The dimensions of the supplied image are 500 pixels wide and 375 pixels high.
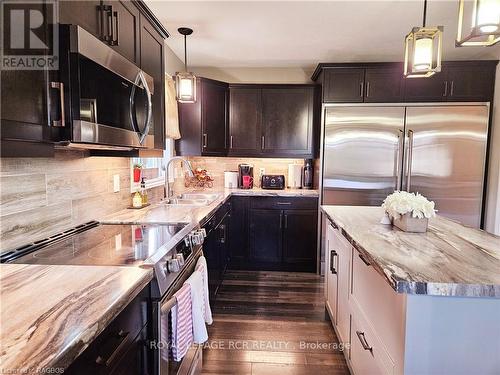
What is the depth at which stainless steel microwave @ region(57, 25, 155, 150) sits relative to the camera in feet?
3.79

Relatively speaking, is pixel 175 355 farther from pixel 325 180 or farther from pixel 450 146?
pixel 450 146

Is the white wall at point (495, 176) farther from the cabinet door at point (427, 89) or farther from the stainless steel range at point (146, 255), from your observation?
the stainless steel range at point (146, 255)

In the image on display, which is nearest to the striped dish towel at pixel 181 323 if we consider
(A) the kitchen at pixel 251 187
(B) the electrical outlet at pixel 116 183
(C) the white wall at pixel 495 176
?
(A) the kitchen at pixel 251 187

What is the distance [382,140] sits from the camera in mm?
3502

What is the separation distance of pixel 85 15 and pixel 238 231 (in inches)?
112

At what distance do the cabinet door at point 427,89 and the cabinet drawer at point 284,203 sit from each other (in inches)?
61.2

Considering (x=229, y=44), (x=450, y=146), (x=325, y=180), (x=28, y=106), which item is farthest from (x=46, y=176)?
(x=450, y=146)

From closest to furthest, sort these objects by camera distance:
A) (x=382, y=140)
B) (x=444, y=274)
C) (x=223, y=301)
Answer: (x=444, y=274) → (x=223, y=301) → (x=382, y=140)

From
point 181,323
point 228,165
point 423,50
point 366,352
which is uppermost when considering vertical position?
point 423,50

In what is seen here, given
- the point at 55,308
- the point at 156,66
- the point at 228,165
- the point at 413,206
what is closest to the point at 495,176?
the point at 413,206

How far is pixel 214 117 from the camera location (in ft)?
12.6

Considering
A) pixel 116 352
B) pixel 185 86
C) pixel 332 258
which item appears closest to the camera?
pixel 116 352

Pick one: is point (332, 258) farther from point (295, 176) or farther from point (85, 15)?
point (85, 15)

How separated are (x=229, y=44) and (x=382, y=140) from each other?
1941mm
